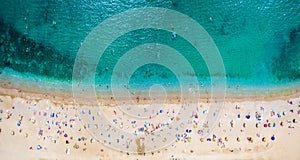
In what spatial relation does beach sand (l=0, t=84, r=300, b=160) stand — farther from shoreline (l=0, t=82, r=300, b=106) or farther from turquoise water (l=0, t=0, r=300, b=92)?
turquoise water (l=0, t=0, r=300, b=92)

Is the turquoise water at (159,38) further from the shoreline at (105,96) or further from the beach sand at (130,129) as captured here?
the beach sand at (130,129)

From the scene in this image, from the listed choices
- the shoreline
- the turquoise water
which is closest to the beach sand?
the shoreline

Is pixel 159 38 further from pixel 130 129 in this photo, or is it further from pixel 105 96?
pixel 130 129

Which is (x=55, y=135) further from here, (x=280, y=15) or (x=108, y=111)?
(x=280, y=15)

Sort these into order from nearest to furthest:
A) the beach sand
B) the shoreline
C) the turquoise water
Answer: the beach sand < the shoreline < the turquoise water

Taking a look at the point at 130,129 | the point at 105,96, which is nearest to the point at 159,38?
the point at 105,96

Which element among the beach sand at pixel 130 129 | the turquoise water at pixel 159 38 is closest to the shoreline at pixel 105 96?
the beach sand at pixel 130 129

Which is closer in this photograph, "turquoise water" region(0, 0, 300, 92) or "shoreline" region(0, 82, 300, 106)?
"shoreline" region(0, 82, 300, 106)
